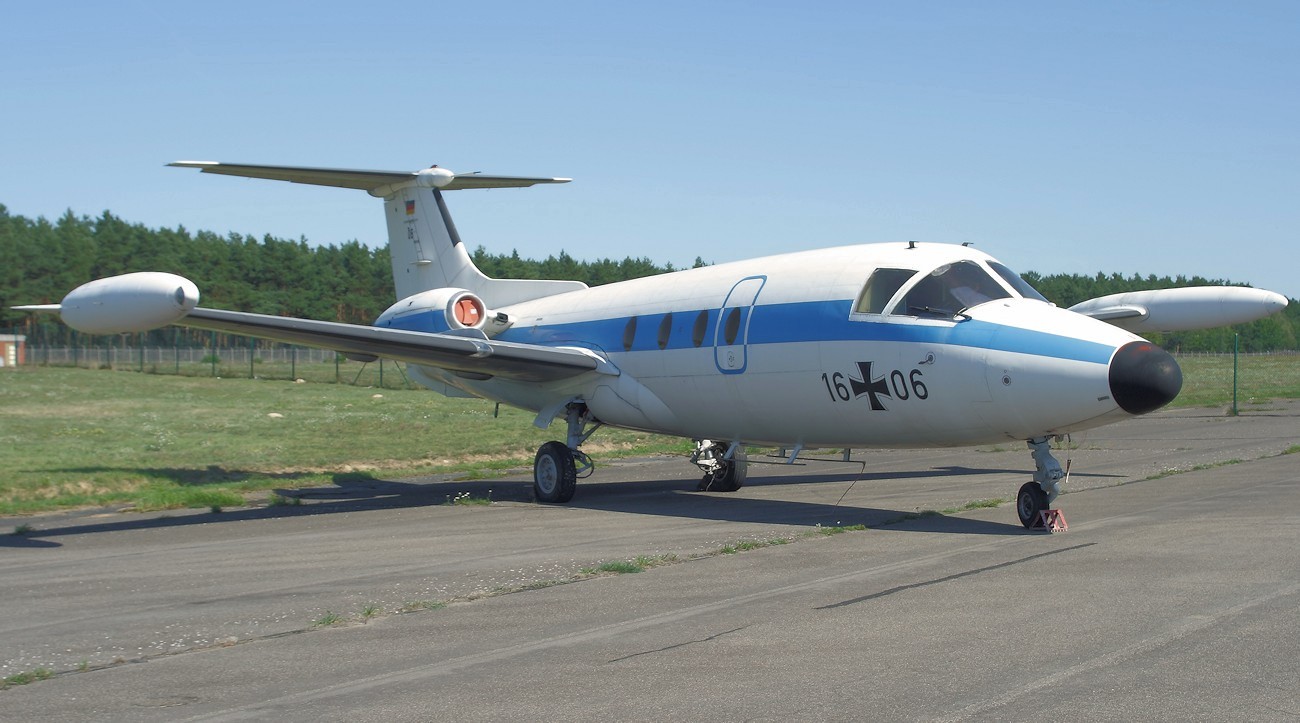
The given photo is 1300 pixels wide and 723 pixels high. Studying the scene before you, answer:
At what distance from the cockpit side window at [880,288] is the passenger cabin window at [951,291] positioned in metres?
0.26

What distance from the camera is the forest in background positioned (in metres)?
91.5

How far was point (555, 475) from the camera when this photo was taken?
18500mm

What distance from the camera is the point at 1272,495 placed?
15555mm

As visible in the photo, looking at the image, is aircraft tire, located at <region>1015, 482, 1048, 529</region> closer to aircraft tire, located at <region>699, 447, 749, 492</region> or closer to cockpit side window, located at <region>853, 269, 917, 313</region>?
cockpit side window, located at <region>853, 269, 917, 313</region>

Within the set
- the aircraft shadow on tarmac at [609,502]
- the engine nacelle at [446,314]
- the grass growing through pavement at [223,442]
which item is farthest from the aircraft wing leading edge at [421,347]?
the grass growing through pavement at [223,442]

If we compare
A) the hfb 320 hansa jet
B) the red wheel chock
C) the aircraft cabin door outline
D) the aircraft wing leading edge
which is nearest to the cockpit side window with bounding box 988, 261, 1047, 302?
the hfb 320 hansa jet

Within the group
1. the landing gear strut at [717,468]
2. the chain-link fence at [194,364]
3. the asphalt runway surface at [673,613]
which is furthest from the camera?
the chain-link fence at [194,364]

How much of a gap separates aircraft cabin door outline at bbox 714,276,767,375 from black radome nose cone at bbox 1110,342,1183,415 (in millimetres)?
5391

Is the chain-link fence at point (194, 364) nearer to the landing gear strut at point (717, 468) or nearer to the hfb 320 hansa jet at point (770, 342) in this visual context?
the hfb 320 hansa jet at point (770, 342)

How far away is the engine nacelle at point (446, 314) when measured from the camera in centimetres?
2048

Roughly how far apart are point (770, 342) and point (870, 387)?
1905 mm

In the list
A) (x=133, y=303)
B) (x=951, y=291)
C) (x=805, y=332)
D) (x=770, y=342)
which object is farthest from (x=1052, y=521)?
(x=133, y=303)

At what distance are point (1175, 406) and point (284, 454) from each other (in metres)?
33.8

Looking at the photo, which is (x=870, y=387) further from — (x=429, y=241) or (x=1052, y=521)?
(x=429, y=241)
